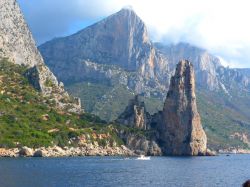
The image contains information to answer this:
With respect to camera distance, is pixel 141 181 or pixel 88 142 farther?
pixel 88 142

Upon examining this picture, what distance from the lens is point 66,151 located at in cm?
17500

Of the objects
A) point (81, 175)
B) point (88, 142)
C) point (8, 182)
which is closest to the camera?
point (8, 182)

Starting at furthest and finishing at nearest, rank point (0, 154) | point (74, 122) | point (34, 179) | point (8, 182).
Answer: point (74, 122), point (0, 154), point (34, 179), point (8, 182)

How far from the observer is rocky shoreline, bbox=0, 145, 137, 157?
6137 inches

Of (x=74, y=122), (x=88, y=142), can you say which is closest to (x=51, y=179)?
(x=88, y=142)

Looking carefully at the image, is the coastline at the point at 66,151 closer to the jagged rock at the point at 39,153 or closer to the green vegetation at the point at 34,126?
the jagged rock at the point at 39,153

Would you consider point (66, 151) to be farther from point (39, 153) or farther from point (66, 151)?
point (39, 153)

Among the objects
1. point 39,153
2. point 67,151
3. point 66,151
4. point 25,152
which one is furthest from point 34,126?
point 25,152

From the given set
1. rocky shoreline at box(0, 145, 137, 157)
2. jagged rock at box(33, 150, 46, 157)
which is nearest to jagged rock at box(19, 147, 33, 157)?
rocky shoreline at box(0, 145, 137, 157)

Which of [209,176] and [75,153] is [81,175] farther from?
[75,153]

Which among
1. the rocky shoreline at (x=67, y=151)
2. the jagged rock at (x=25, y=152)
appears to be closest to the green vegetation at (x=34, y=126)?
the rocky shoreline at (x=67, y=151)

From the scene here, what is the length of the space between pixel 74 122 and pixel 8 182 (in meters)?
114

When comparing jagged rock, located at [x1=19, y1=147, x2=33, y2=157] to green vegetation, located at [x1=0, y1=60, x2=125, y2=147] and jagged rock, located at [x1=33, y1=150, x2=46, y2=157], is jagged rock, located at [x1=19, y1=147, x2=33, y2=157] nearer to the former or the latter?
jagged rock, located at [x1=33, y1=150, x2=46, y2=157]

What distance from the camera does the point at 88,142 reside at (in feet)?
603
